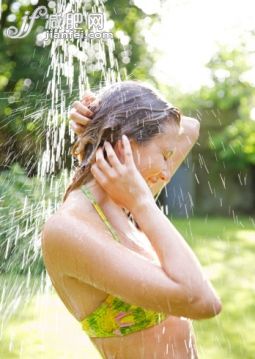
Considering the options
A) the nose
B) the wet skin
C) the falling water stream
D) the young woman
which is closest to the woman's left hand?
the young woman

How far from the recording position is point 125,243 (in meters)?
2.27

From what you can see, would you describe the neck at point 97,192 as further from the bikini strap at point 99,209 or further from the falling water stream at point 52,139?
the falling water stream at point 52,139

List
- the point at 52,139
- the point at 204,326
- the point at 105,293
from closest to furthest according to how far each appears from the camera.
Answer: the point at 105,293
the point at 204,326
the point at 52,139

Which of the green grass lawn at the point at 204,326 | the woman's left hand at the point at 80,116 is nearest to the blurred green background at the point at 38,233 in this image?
the green grass lawn at the point at 204,326

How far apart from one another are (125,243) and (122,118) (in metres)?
0.35

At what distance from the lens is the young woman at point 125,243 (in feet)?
6.62

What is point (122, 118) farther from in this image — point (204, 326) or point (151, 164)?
point (204, 326)

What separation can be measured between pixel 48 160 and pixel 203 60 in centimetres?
1257

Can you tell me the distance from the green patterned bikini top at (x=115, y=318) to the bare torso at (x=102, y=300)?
0.05ft

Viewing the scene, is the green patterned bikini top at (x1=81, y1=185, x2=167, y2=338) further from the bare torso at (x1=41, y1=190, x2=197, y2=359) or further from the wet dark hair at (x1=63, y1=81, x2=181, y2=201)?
the wet dark hair at (x1=63, y1=81, x2=181, y2=201)

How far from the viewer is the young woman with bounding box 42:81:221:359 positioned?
202 cm

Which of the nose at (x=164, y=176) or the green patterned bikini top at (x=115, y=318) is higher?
the nose at (x=164, y=176)

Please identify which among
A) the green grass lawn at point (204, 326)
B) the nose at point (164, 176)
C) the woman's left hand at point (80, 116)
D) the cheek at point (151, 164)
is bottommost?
the green grass lawn at point (204, 326)

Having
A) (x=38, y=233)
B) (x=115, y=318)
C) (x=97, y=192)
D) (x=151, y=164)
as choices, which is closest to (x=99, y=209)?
(x=97, y=192)
